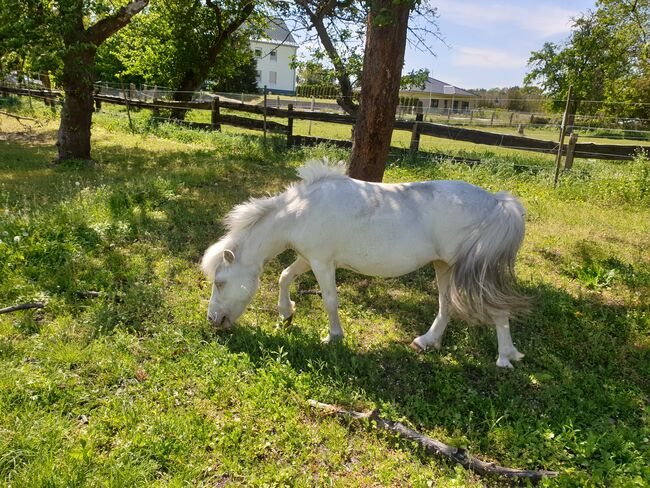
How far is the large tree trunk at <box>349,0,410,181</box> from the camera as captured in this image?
4891 millimetres

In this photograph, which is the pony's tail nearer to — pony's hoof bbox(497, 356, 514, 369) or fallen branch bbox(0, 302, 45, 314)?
pony's hoof bbox(497, 356, 514, 369)

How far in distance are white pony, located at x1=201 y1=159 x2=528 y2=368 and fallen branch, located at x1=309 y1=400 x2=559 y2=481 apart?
1.05m

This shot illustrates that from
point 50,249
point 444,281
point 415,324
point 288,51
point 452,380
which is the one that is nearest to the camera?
point 452,380

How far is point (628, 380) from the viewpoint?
11.5 feet

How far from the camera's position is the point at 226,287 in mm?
3934

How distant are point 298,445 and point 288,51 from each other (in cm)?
6603

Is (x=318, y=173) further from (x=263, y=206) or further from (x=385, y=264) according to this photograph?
(x=385, y=264)

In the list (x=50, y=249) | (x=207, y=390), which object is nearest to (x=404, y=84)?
(x=50, y=249)

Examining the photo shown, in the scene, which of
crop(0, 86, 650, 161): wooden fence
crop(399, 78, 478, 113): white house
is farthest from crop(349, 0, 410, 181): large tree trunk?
crop(399, 78, 478, 113): white house

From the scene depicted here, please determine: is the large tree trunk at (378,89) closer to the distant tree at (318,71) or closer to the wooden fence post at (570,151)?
the distant tree at (318,71)

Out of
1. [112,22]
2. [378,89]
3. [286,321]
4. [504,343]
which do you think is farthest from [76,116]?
[504,343]

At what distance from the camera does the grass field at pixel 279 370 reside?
2.57 m

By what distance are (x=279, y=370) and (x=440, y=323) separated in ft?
5.24

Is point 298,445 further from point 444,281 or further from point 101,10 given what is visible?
point 101,10
